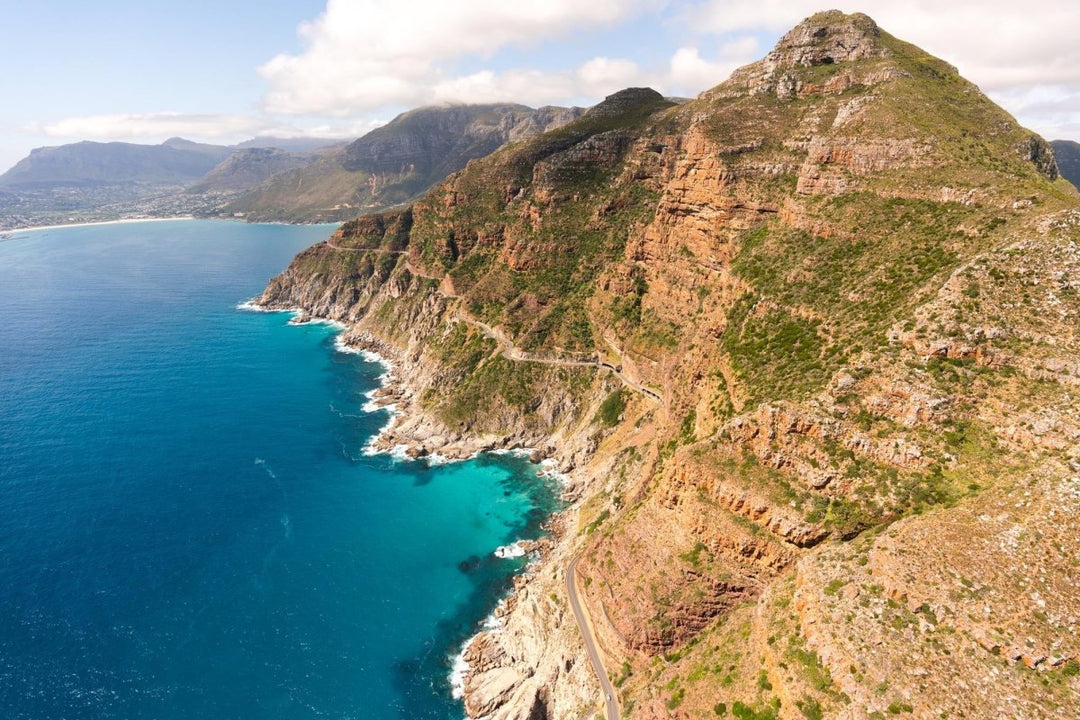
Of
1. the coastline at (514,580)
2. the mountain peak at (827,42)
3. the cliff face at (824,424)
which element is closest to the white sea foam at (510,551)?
the coastline at (514,580)

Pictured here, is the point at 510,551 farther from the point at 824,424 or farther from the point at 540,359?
the point at 824,424

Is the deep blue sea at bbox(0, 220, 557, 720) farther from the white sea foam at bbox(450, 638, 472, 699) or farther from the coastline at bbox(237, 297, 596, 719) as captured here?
the coastline at bbox(237, 297, 596, 719)

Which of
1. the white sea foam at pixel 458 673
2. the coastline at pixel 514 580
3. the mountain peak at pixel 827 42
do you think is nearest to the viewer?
the coastline at pixel 514 580

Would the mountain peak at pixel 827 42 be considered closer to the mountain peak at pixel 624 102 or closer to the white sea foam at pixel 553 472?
the mountain peak at pixel 624 102

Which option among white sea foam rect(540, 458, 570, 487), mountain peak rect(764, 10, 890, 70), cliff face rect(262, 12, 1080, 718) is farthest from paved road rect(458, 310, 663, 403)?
mountain peak rect(764, 10, 890, 70)

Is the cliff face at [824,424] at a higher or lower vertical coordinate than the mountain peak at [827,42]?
lower

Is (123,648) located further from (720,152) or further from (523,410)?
(720,152)

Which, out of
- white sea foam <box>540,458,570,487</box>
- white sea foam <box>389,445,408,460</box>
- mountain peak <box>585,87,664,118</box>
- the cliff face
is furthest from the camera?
mountain peak <box>585,87,664,118</box>
